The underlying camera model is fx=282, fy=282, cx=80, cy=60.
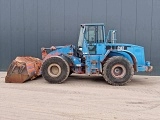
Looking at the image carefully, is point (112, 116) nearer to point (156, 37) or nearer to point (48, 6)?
point (156, 37)

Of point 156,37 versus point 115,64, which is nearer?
point 115,64

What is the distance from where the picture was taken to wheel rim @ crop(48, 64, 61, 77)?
10.5 m

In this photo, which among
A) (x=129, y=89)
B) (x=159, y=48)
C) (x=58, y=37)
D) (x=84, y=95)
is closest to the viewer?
(x=84, y=95)

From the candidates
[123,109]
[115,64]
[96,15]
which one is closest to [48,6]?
[96,15]

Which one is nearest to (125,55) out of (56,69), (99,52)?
(99,52)

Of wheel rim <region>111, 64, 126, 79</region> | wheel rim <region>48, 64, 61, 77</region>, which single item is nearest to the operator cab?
wheel rim <region>111, 64, 126, 79</region>

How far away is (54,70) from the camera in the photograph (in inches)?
416

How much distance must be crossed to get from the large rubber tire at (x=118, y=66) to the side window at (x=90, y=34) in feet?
3.32

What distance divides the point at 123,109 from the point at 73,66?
14.3 ft

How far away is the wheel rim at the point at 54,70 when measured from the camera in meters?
10.5

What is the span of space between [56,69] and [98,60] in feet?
5.26

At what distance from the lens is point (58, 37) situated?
543 inches

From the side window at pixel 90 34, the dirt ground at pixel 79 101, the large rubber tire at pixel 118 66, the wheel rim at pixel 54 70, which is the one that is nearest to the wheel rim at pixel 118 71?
the large rubber tire at pixel 118 66

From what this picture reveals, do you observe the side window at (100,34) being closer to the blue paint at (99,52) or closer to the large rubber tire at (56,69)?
the blue paint at (99,52)
